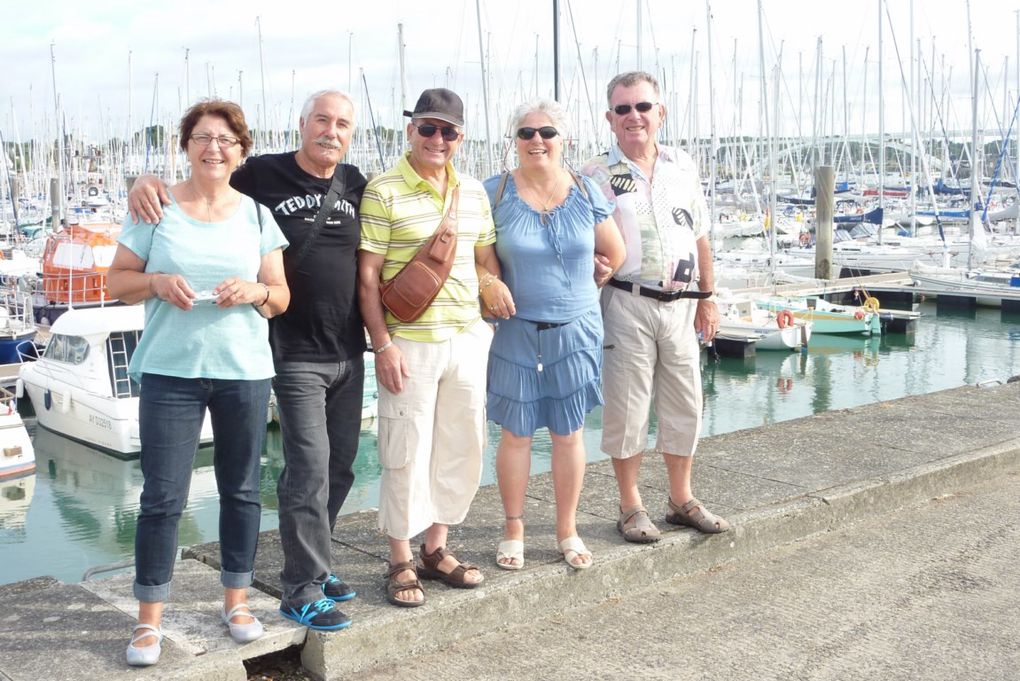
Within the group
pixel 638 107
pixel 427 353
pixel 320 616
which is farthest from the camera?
pixel 638 107

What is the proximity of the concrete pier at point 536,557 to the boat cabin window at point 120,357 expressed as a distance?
1305 centimetres

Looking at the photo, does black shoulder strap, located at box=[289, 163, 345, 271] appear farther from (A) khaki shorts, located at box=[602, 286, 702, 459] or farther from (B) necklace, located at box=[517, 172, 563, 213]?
(A) khaki shorts, located at box=[602, 286, 702, 459]

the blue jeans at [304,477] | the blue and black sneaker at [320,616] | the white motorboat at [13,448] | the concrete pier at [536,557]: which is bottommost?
the white motorboat at [13,448]

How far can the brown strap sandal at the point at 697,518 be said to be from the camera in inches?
182

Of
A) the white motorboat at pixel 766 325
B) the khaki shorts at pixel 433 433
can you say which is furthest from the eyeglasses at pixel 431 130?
the white motorboat at pixel 766 325

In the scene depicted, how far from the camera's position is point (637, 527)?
450cm

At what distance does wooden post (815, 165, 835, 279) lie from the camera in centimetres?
3375

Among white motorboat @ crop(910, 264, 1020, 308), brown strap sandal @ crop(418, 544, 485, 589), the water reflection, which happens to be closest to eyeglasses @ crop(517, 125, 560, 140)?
brown strap sandal @ crop(418, 544, 485, 589)

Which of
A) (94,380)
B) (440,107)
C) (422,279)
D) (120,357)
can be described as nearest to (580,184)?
(440,107)

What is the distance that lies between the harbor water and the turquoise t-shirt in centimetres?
923

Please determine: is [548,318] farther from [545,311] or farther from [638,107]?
[638,107]

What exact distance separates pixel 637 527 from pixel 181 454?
1.95 meters

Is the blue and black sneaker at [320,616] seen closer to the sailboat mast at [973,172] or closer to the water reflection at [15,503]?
the water reflection at [15,503]

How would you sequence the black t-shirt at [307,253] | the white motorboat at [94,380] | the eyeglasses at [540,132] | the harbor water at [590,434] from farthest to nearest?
the white motorboat at [94,380]
the harbor water at [590,434]
the eyeglasses at [540,132]
the black t-shirt at [307,253]
